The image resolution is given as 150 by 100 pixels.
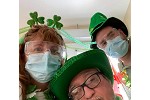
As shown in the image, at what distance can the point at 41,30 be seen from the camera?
1011 mm

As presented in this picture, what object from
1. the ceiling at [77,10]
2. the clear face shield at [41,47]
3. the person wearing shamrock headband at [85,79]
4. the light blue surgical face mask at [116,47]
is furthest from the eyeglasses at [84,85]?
the ceiling at [77,10]

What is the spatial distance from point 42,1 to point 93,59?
2.43 ft

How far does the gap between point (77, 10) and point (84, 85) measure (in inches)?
34.6

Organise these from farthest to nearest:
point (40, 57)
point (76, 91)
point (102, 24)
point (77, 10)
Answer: point (77, 10)
point (102, 24)
point (40, 57)
point (76, 91)

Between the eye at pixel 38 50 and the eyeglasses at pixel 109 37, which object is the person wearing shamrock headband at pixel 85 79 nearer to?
the eye at pixel 38 50

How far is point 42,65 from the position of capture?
3.23ft

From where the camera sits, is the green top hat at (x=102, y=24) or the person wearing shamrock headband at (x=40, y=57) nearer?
the person wearing shamrock headband at (x=40, y=57)

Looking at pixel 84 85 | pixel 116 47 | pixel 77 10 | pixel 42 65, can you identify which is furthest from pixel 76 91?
pixel 77 10

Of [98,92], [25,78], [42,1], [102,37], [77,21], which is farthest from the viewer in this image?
[77,21]

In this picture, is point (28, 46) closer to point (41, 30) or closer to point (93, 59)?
point (41, 30)

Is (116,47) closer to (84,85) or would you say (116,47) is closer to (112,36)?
(112,36)

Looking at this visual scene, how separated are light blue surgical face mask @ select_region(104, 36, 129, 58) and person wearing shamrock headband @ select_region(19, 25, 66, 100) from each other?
0.42 m

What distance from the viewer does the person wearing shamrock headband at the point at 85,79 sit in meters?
0.81
